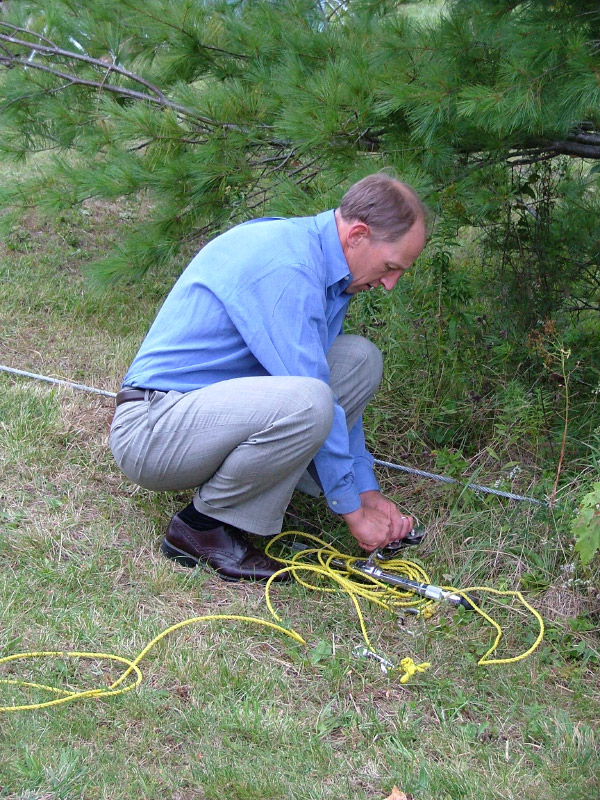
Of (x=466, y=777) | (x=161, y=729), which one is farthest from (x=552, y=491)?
(x=161, y=729)

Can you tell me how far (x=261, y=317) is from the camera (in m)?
2.55

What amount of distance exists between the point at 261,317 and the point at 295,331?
4.1 inches

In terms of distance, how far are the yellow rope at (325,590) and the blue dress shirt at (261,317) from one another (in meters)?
0.25

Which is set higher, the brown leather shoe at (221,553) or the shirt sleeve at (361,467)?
the shirt sleeve at (361,467)

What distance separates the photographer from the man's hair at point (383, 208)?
257cm

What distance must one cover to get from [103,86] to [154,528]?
247 cm

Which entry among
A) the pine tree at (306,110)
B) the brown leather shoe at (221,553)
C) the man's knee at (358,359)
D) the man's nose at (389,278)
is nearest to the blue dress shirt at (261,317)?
the man's nose at (389,278)

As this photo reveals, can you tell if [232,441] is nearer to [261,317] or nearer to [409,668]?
[261,317]

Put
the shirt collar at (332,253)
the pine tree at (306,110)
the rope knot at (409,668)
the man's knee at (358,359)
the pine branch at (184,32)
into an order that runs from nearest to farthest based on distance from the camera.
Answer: the rope knot at (409,668) → the shirt collar at (332,253) → the pine tree at (306,110) → the man's knee at (358,359) → the pine branch at (184,32)

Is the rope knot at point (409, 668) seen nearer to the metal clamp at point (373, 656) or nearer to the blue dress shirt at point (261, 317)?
the metal clamp at point (373, 656)

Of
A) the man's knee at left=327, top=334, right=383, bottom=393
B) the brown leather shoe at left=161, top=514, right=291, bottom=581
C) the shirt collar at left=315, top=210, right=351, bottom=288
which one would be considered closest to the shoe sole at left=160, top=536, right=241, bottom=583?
the brown leather shoe at left=161, top=514, right=291, bottom=581

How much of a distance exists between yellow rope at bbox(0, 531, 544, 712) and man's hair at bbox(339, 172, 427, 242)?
1020 mm

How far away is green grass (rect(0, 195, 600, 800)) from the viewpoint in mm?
2016

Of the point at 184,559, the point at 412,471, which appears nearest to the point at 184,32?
the point at 412,471
